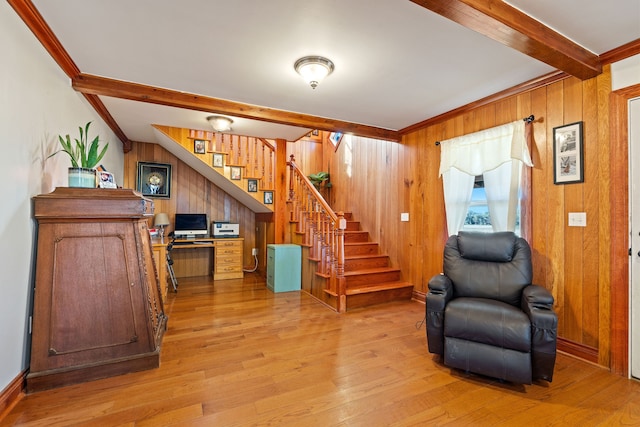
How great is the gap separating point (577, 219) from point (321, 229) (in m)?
2.65

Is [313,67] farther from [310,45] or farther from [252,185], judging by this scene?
[252,185]

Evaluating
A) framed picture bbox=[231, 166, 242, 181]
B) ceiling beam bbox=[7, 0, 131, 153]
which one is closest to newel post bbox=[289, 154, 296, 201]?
framed picture bbox=[231, 166, 242, 181]

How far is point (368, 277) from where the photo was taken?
12.9 ft

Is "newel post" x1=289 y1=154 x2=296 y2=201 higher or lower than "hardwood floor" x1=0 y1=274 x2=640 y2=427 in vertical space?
higher

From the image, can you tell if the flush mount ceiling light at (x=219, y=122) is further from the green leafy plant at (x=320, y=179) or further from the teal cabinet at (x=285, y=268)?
the green leafy plant at (x=320, y=179)

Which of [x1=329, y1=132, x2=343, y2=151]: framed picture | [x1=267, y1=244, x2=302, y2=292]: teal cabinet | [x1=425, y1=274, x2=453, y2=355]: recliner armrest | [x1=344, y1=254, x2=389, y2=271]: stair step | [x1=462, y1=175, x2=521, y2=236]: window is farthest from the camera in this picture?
[x1=329, y1=132, x2=343, y2=151]: framed picture

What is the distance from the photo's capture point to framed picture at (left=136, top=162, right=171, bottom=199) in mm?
5094

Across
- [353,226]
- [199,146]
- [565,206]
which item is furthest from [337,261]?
[199,146]

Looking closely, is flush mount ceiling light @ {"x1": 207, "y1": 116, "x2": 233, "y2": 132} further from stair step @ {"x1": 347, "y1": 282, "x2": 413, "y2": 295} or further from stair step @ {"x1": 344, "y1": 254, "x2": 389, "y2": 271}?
stair step @ {"x1": 347, "y1": 282, "x2": 413, "y2": 295}

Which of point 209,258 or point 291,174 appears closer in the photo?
point 291,174

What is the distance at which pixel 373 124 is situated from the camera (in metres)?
3.92

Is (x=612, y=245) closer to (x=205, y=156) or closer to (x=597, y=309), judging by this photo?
(x=597, y=309)

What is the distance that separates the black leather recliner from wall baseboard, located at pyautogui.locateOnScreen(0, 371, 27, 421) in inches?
106

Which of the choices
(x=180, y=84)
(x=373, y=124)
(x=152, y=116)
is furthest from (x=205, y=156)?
(x=373, y=124)
